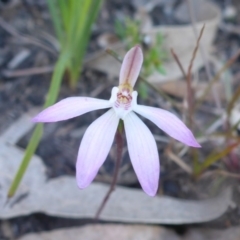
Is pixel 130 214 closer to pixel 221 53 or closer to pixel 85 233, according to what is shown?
pixel 85 233

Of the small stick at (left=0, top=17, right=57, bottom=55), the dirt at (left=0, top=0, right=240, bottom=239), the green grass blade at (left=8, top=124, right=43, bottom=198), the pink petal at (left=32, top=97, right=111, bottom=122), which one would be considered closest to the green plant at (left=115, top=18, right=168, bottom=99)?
the dirt at (left=0, top=0, right=240, bottom=239)

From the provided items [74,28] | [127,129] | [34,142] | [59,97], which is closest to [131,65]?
[127,129]

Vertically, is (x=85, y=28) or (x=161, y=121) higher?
(x=85, y=28)

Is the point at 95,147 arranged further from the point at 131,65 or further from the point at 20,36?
the point at 20,36

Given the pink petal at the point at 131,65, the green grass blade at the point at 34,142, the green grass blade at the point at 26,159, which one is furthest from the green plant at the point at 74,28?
the pink petal at the point at 131,65

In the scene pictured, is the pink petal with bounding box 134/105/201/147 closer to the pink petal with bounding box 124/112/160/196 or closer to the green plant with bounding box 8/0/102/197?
the pink petal with bounding box 124/112/160/196

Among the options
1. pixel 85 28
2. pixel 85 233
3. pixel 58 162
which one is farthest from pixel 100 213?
pixel 85 28

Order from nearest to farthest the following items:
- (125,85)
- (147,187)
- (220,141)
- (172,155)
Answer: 1. (147,187)
2. (125,85)
3. (172,155)
4. (220,141)
